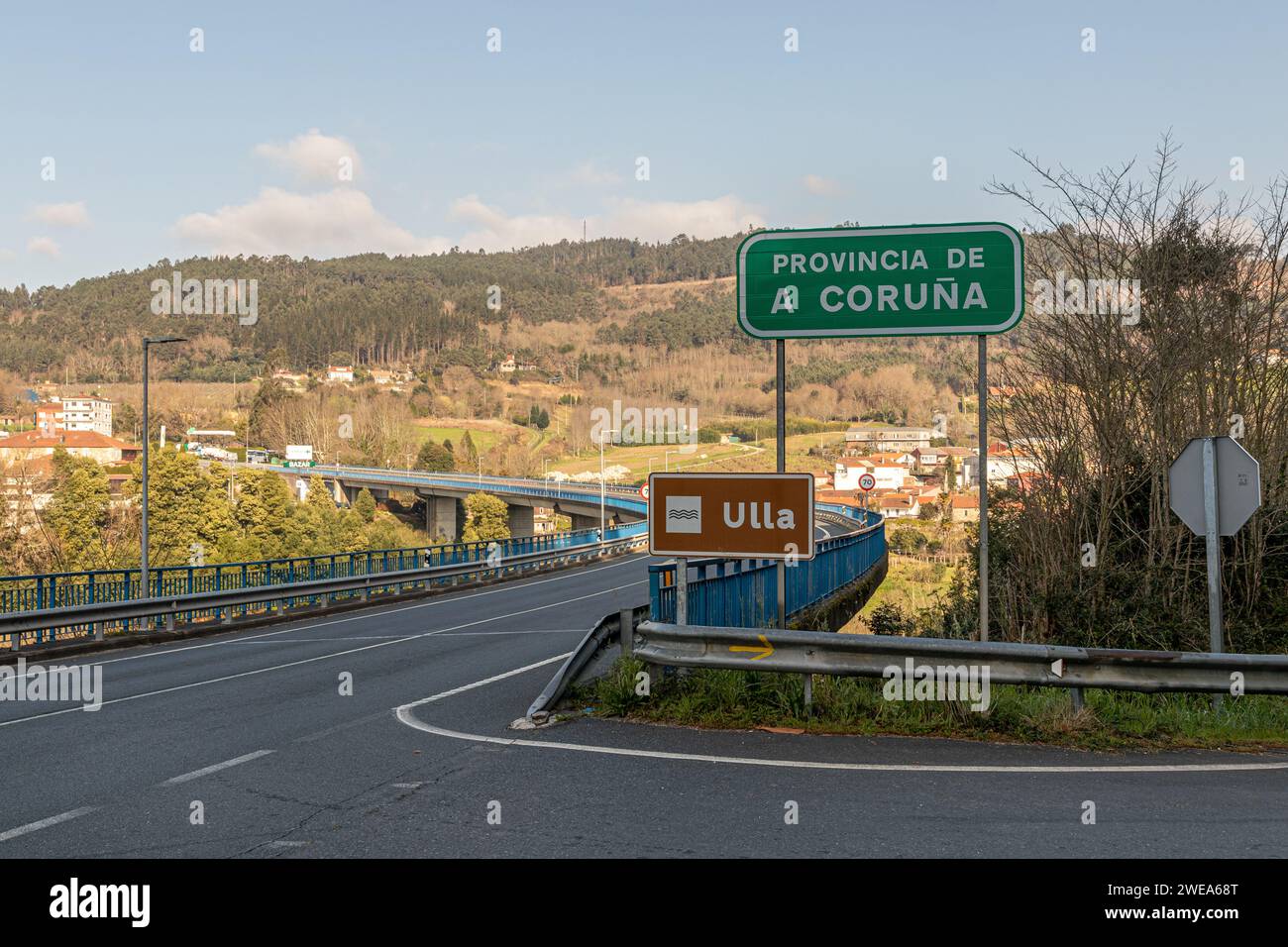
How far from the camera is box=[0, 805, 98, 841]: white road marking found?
5648 millimetres

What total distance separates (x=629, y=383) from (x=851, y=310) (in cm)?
17262

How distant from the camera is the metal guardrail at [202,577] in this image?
59.4 ft

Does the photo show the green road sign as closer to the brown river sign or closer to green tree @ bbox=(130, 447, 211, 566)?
the brown river sign

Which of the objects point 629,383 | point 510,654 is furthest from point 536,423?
point 510,654

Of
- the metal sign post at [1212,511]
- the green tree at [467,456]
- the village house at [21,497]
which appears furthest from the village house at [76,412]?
the metal sign post at [1212,511]

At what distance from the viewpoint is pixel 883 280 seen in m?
9.58

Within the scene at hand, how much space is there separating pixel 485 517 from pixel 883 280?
8675 cm

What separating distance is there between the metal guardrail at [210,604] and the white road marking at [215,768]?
10.6 m

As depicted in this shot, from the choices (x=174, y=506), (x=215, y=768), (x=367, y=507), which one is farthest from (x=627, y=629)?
(x=367, y=507)

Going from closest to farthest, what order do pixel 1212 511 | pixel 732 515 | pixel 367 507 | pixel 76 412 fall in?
pixel 1212 511
pixel 732 515
pixel 367 507
pixel 76 412

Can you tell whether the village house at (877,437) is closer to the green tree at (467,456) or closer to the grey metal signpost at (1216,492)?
the green tree at (467,456)

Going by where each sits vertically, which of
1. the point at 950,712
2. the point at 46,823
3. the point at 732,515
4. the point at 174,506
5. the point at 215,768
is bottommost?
the point at 174,506

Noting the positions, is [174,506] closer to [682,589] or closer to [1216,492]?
[682,589]

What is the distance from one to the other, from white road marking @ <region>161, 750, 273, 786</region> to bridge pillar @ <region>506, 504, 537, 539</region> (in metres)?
96.5
